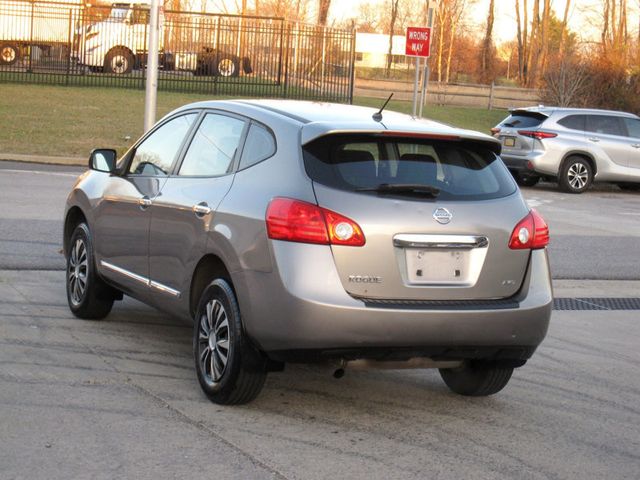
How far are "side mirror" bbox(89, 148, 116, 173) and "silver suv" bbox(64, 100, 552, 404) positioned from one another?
4.04 feet

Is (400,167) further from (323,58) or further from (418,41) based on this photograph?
(323,58)

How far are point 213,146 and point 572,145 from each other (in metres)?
16.4

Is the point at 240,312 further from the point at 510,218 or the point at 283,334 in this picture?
the point at 510,218

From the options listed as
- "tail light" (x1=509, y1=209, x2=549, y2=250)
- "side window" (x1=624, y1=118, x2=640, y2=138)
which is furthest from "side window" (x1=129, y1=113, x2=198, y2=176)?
"side window" (x1=624, y1=118, x2=640, y2=138)

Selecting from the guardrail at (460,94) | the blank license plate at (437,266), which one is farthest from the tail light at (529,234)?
the guardrail at (460,94)

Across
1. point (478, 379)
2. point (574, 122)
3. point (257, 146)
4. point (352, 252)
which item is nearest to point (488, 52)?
point (574, 122)

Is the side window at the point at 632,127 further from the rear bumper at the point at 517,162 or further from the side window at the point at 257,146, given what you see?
the side window at the point at 257,146

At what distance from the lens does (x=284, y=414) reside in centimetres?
601

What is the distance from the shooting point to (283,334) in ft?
18.5

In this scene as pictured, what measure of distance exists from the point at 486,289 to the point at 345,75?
27208 mm

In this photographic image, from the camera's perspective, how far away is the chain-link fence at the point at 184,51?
107 feet

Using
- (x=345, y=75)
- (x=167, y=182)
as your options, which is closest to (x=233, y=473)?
(x=167, y=182)

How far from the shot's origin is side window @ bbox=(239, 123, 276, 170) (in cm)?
619

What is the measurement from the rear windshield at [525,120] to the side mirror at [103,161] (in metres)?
15.2
